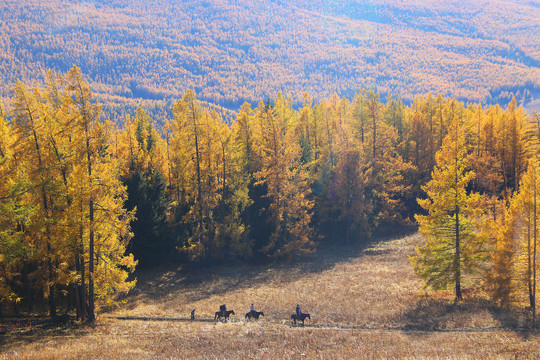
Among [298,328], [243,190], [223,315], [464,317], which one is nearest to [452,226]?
[464,317]

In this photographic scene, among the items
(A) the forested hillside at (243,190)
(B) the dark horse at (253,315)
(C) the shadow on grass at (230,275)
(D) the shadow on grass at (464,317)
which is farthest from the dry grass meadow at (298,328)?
(A) the forested hillside at (243,190)

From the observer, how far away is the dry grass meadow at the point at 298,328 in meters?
17.9

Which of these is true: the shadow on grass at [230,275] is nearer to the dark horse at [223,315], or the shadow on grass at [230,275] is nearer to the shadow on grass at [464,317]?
the dark horse at [223,315]

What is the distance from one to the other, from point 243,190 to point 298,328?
20165 millimetres

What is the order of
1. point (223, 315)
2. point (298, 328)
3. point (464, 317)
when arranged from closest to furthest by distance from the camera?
point (298, 328)
point (464, 317)
point (223, 315)

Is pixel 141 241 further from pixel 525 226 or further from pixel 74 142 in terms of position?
pixel 525 226

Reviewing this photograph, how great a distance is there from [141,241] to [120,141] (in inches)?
481

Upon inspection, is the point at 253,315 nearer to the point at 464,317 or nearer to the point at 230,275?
the point at 464,317

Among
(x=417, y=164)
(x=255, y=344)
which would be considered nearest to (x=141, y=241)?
(x=255, y=344)

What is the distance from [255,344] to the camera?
767 inches

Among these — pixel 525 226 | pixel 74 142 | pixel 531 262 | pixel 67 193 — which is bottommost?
pixel 531 262

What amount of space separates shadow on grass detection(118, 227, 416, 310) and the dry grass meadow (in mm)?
172

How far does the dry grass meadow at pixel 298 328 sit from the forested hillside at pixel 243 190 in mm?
2468

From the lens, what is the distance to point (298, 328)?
2262 centimetres
